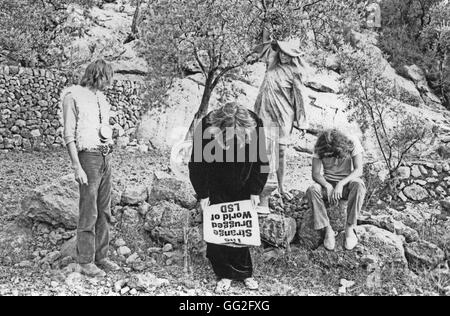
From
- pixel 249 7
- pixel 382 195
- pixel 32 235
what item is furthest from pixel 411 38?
pixel 32 235

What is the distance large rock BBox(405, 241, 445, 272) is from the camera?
18.5ft

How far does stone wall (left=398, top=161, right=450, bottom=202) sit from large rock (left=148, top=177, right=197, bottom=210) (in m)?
2.99

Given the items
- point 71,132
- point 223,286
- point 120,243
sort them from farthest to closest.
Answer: point 120,243
point 223,286
point 71,132

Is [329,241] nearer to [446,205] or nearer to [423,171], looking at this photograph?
[446,205]

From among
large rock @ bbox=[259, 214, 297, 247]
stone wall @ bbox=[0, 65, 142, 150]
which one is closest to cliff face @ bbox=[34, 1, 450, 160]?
stone wall @ bbox=[0, 65, 142, 150]

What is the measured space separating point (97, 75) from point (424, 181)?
484 centimetres

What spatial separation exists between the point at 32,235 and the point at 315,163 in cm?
362

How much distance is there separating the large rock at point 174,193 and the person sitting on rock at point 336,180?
5.16ft

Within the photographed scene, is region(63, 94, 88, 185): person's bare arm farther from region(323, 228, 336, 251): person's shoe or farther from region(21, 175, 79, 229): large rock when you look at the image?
region(323, 228, 336, 251): person's shoe

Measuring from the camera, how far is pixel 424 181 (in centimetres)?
723

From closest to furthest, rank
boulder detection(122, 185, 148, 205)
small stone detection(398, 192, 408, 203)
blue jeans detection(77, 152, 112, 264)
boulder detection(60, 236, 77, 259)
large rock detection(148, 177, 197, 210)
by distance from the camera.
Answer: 1. blue jeans detection(77, 152, 112, 264)
2. boulder detection(60, 236, 77, 259)
3. large rock detection(148, 177, 197, 210)
4. boulder detection(122, 185, 148, 205)
5. small stone detection(398, 192, 408, 203)

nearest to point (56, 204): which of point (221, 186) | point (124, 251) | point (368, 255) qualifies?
point (124, 251)

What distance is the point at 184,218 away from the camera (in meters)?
6.11

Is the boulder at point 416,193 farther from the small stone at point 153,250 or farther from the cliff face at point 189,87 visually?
the small stone at point 153,250
